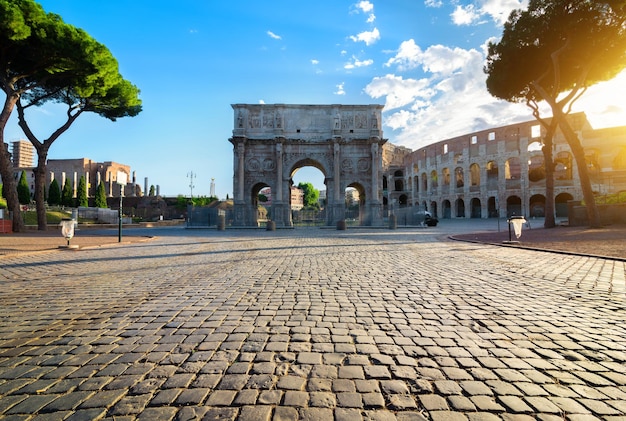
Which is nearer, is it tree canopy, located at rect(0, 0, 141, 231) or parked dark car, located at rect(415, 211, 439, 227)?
tree canopy, located at rect(0, 0, 141, 231)

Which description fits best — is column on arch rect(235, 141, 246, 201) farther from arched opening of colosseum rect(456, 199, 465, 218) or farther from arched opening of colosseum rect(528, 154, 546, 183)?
arched opening of colosseum rect(528, 154, 546, 183)

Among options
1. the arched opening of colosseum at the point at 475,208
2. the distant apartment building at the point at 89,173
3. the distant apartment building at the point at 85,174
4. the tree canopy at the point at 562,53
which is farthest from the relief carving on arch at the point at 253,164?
the distant apartment building at the point at 89,173

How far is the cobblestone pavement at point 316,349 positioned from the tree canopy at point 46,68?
1616 centimetres

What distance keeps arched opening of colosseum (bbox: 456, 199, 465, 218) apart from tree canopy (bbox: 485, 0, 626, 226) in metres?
27.7

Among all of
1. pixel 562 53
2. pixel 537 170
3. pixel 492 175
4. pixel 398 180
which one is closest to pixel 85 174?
pixel 398 180

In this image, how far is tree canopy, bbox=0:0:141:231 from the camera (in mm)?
14578

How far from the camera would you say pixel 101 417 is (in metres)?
1.60

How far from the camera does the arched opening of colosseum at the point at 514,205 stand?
40.6m

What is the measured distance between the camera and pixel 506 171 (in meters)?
39.4

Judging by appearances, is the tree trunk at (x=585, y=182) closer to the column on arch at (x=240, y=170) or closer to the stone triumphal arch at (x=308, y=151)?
the stone triumphal arch at (x=308, y=151)

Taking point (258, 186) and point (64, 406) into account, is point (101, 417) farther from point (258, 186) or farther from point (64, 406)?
point (258, 186)

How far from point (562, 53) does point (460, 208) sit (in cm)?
3286

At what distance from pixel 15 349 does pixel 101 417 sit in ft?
5.21

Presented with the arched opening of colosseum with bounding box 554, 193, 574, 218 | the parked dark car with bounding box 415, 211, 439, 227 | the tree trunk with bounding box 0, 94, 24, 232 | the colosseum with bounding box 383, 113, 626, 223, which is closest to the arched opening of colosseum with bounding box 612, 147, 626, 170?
the colosseum with bounding box 383, 113, 626, 223
